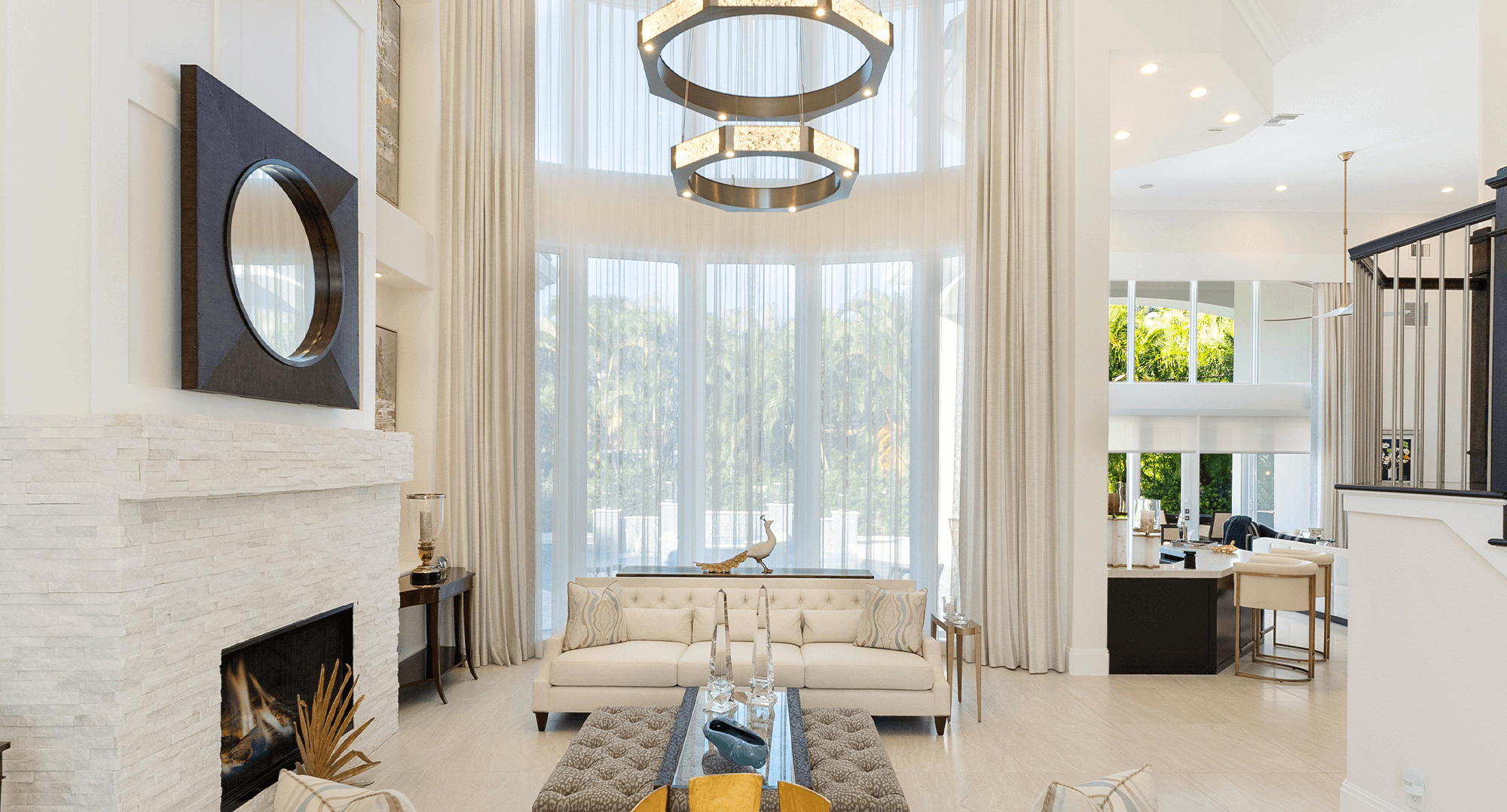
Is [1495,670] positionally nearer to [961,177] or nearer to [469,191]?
[961,177]

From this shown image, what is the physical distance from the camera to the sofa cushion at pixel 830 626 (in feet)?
16.6

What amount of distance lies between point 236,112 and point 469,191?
9.74 ft

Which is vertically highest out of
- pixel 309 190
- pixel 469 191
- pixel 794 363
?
pixel 469 191

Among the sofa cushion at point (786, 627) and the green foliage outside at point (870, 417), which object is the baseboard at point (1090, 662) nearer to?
the green foliage outside at point (870, 417)

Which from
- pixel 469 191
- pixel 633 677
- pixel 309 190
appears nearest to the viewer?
pixel 309 190

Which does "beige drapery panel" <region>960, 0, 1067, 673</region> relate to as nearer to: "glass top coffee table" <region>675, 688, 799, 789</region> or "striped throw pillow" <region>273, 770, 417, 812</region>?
"glass top coffee table" <region>675, 688, 799, 789</region>

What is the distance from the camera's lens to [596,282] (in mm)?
6699

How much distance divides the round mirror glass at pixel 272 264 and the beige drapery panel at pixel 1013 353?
4502 mm


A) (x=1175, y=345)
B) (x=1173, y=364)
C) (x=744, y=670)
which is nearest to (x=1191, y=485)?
(x=1173, y=364)

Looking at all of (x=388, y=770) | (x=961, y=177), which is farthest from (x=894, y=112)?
(x=388, y=770)

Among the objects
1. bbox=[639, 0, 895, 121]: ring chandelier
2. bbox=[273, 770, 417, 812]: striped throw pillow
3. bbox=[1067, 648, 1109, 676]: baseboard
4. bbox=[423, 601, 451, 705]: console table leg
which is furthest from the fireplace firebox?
bbox=[1067, 648, 1109, 676]: baseboard

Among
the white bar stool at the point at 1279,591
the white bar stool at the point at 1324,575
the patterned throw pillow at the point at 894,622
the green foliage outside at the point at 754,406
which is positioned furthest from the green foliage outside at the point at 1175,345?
the patterned throw pillow at the point at 894,622

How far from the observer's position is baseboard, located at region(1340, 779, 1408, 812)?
10.8ft

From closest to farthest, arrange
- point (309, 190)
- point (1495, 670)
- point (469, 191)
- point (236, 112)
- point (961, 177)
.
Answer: point (1495, 670)
point (236, 112)
point (309, 190)
point (469, 191)
point (961, 177)
